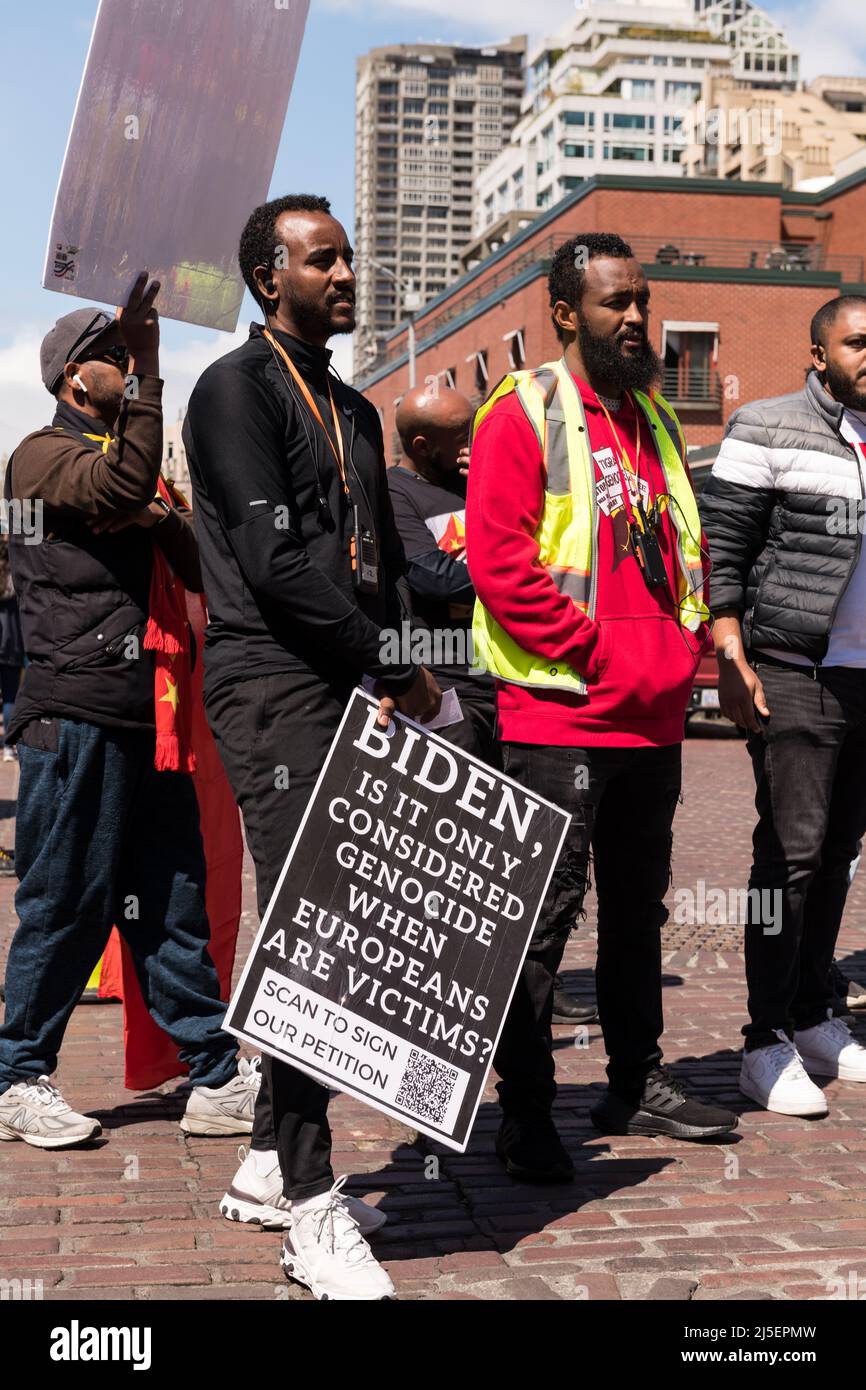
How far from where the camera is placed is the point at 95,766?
14.5 feet

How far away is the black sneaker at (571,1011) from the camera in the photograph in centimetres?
600

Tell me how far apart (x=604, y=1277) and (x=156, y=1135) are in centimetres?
161

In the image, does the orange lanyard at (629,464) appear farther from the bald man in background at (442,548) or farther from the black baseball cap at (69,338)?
the black baseball cap at (69,338)

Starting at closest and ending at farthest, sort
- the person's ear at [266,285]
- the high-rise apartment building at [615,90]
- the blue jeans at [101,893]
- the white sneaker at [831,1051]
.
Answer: the person's ear at [266,285], the blue jeans at [101,893], the white sneaker at [831,1051], the high-rise apartment building at [615,90]

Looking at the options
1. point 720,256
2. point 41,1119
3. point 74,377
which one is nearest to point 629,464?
point 74,377

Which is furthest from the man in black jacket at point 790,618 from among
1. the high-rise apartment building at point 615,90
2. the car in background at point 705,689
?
the high-rise apartment building at point 615,90

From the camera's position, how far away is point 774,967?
5.00 metres

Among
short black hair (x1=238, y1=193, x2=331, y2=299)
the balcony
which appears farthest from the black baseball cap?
the balcony

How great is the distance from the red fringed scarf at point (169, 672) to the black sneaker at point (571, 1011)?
2070 millimetres

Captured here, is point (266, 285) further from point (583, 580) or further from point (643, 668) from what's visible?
point (643, 668)

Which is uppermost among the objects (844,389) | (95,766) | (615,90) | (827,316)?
(615,90)

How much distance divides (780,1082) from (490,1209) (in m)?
1.24
